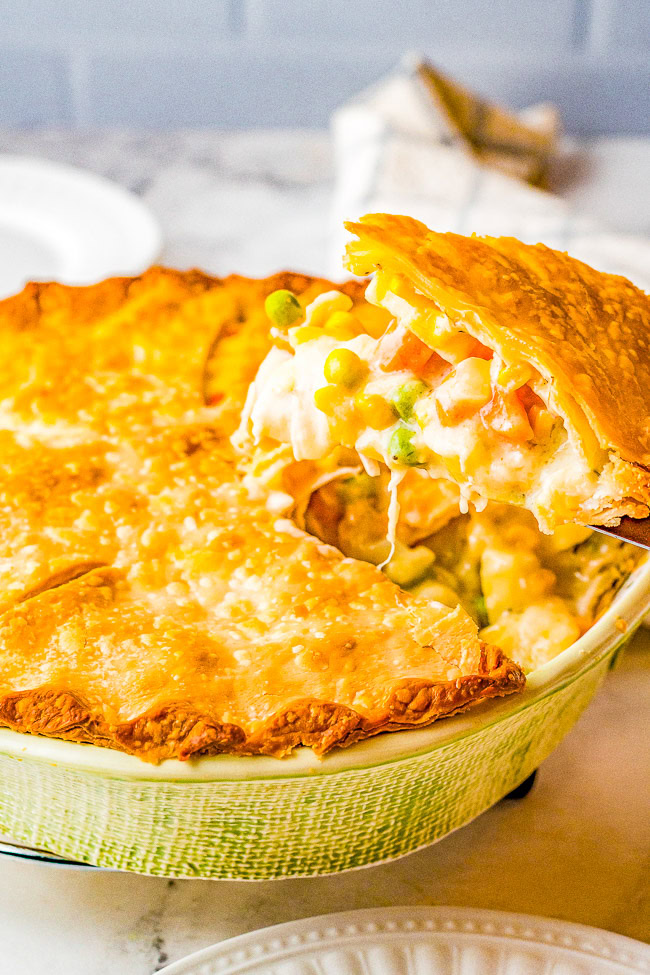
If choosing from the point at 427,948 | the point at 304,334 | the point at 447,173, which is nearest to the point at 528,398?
the point at 304,334

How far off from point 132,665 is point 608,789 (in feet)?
1.67

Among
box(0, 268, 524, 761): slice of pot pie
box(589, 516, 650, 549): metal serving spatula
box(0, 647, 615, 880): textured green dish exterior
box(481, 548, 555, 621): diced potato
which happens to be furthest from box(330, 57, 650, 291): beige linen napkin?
box(0, 647, 615, 880): textured green dish exterior

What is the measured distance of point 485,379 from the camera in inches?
34.5

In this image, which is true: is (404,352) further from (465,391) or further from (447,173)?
(447,173)

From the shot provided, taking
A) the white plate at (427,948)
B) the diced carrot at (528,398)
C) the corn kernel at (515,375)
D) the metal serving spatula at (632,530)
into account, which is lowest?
the white plate at (427,948)

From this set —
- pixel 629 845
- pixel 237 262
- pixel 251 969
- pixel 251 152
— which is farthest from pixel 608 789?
pixel 251 152

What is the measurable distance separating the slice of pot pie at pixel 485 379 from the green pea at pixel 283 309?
23 millimetres

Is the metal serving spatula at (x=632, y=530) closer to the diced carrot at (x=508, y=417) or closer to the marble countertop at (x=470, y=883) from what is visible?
the diced carrot at (x=508, y=417)

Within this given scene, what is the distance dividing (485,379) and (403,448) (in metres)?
0.10

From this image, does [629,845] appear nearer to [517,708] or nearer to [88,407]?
[517,708]

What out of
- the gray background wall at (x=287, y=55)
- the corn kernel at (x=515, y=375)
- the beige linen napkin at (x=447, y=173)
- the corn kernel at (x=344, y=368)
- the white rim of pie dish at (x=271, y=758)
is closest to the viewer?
the white rim of pie dish at (x=271, y=758)

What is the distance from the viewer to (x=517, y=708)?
80 cm

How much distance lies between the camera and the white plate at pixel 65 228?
6.61 ft

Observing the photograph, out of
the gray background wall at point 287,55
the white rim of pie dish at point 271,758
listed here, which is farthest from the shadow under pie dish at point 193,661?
the gray background wall at point 287,55
